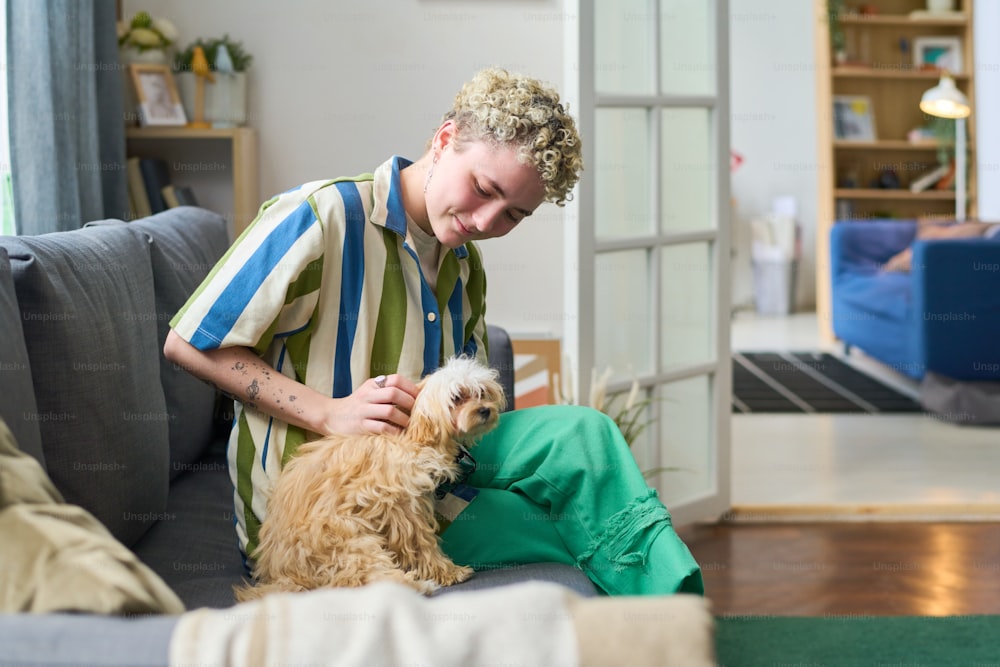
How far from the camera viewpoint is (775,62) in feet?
25.5

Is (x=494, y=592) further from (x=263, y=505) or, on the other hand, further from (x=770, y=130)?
(x=770, y=130)

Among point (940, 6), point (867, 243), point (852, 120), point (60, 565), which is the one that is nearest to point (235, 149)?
point (60, 565)

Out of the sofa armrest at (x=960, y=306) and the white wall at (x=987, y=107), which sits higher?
the white wall at (x=987, y=107)

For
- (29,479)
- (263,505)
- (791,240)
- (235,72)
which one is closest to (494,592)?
(29,479)

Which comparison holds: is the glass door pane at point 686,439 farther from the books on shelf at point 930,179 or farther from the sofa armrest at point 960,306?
the books on shelf at point 930,179

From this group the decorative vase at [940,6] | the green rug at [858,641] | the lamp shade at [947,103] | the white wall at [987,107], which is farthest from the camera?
the decorative vase at [940,6]

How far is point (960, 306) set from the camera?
4.48 metres

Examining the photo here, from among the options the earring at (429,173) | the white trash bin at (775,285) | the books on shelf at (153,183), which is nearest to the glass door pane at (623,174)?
the earring at (429,173)

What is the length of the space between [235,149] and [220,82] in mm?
223

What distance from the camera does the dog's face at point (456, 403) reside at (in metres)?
1.32

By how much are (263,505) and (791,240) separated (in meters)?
6.52

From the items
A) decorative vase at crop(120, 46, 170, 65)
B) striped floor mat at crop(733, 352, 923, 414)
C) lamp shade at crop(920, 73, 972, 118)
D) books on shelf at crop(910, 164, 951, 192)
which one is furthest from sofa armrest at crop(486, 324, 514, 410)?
books on shelf at crop(910, 164, 951, 192)

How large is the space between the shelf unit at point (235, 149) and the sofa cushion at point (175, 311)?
1063 millimetres

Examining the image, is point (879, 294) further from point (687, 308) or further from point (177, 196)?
point (177, 196)
